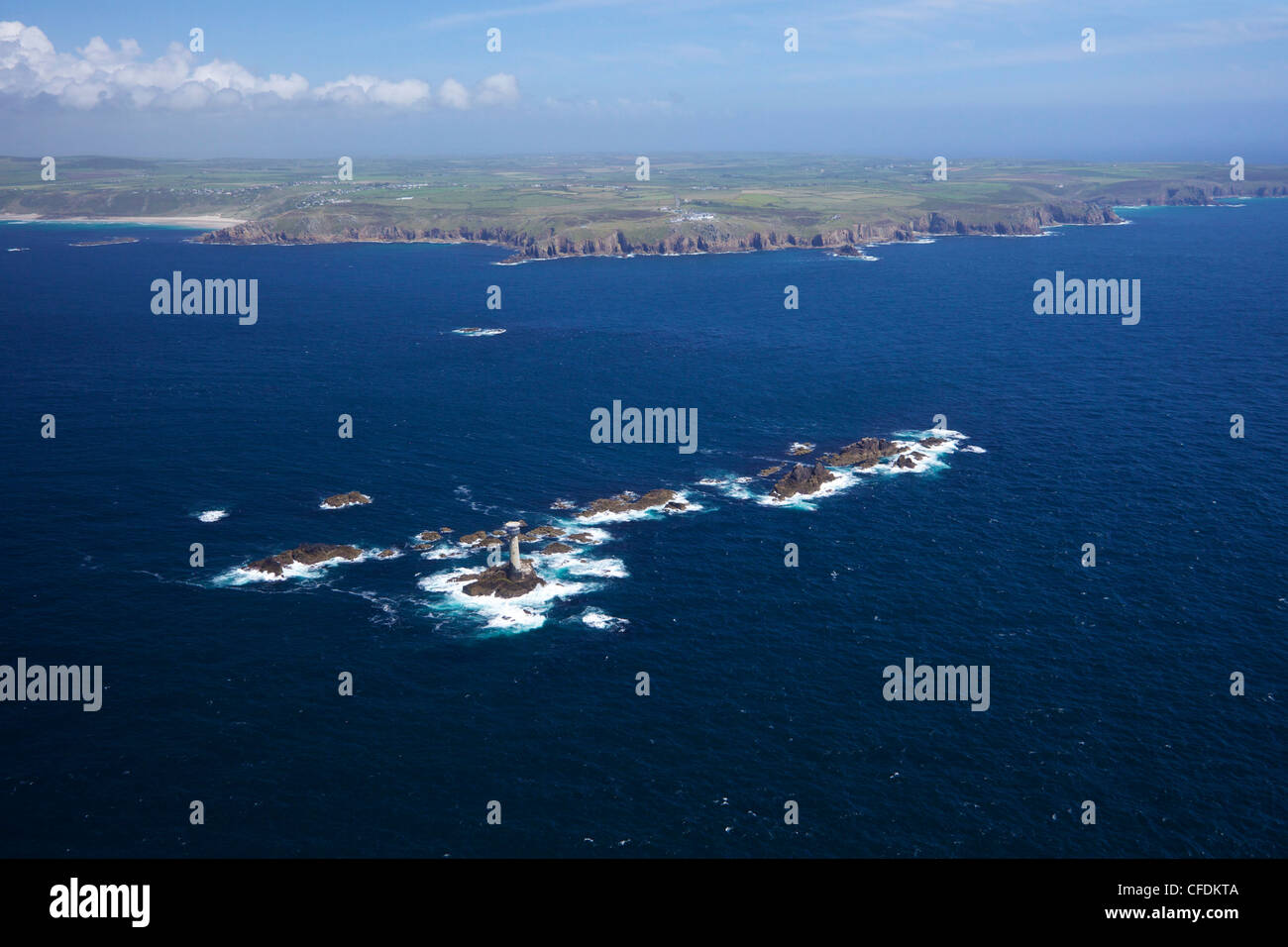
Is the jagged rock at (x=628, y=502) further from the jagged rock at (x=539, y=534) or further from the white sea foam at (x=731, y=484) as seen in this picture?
the white sea foam at (x=731, y=484)

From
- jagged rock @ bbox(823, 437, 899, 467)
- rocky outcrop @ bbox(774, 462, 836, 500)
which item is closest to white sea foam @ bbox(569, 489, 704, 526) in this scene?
rocky outcrop @ bbox(774, 462, 836, 500)

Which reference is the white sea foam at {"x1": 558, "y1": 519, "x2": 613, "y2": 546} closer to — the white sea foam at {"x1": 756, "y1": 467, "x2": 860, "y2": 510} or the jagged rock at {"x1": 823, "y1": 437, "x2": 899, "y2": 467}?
the white sea foam at {"x1": 756, "y1": 467, "x2": 860, "y2": 510}

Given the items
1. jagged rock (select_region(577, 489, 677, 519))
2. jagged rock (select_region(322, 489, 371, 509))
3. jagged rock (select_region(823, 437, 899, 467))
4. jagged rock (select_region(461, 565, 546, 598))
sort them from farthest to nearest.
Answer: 1. jagged rock (select_region(823, 437, 899, 467))
2. jagged rock (select_region(322, 489, 371, 509))
3. jagged rock (select_region(577, 489, 677, 519))
4. jagged rock (select_region(461, 565, 546, 598))

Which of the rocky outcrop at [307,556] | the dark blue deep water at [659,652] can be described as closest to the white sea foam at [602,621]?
the dark blue deep water at [659,652]

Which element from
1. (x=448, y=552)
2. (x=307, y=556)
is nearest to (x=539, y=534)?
(x=448, y=552)

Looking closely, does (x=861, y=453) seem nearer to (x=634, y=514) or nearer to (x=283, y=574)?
(x=634, y=514)

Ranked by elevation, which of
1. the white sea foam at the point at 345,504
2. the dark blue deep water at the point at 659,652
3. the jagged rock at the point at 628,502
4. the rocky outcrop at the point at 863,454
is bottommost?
the dark blue deep water at the point at 659,652

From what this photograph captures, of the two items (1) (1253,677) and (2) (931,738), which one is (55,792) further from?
(1) (1253,677)
